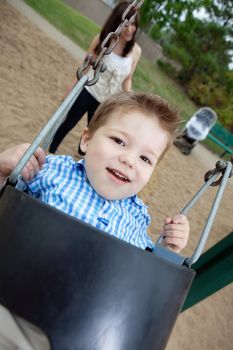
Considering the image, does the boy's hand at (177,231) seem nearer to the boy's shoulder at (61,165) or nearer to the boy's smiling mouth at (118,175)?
the boy's smiling mouth at (118,175)

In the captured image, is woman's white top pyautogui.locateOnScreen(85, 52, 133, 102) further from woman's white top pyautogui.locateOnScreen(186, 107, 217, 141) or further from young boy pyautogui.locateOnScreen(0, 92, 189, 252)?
woman's white top pyautogui.locateOnScreen(186, 107, 217, 141)

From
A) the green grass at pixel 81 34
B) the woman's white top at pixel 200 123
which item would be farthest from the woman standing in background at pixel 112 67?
the green grass at pixel 81 34

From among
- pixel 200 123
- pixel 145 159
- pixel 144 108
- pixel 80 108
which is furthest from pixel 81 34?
pixel 145 159

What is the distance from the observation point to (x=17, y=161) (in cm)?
79

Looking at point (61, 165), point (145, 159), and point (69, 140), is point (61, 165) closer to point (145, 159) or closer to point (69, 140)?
point (145, 159)

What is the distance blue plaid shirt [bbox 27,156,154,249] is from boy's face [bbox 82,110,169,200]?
0.12 feet

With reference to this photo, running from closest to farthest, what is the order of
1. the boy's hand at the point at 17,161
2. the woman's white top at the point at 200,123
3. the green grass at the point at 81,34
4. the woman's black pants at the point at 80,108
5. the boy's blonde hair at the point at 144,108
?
the boy's hand at the point at 17,161, the boy's blonde hair at the point at 144,108, the woman's black pants at the point at 80,108, the woman's white top at the point at 200,123, the green grass at the point at 81,34

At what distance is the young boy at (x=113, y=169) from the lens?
0.81 m

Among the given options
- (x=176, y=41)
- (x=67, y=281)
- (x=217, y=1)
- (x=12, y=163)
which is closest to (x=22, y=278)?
(x=67, y=281)

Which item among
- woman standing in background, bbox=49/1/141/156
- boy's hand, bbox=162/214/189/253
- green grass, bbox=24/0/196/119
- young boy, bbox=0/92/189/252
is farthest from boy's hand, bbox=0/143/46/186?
green grass, bbox=24/0/196/119

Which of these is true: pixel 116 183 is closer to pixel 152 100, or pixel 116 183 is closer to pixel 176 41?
pixel 152 100

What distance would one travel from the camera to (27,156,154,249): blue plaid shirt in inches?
32.9

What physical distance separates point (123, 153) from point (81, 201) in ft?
0.51

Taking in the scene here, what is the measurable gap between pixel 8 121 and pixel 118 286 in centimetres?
239
